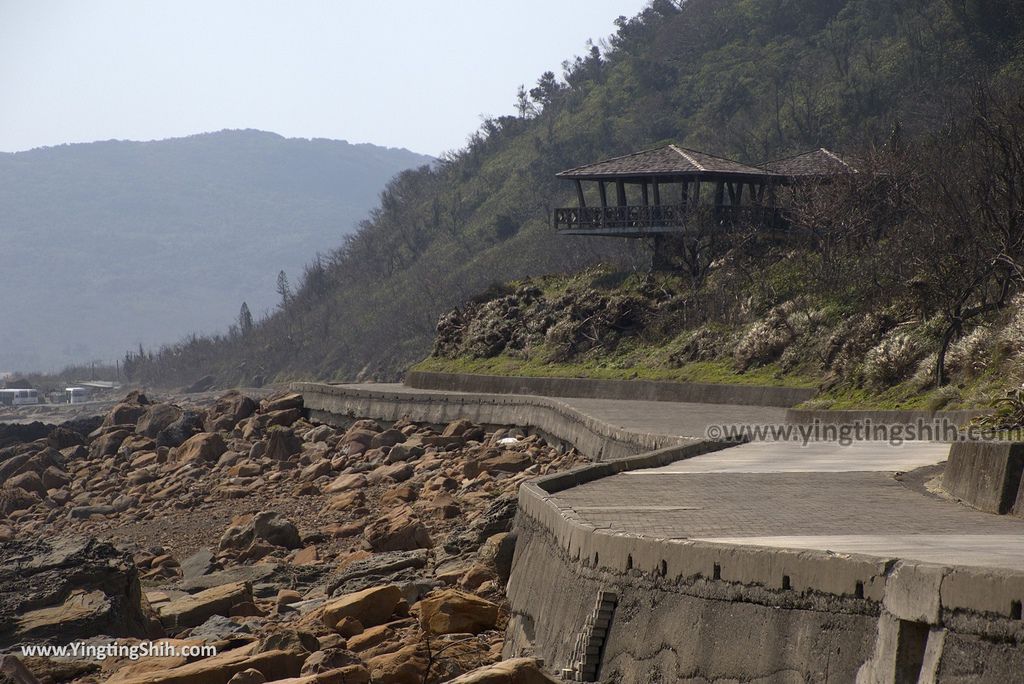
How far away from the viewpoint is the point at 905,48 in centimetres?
7712

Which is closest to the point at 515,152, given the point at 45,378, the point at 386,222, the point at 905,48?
the point at 386,222

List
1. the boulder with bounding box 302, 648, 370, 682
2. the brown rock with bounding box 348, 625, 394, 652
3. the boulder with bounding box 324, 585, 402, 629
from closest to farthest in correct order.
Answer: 1. the boulder with bounding box 302, 648, 370, 682
2. the brown rock with bounding box 348, 625, 394, 652
3. the boulder with bounding box 324, 585, 402, 629

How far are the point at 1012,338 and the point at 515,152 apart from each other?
92.8 m

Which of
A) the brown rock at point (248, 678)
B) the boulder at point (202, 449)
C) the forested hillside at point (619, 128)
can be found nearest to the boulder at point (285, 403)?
the boulder at point (202, 449)

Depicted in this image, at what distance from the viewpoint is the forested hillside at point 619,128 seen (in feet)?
238

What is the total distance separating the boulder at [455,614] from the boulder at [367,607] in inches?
24.3

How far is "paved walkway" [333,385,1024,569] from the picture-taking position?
933cm

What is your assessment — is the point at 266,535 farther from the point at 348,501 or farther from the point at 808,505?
the point at 808,505

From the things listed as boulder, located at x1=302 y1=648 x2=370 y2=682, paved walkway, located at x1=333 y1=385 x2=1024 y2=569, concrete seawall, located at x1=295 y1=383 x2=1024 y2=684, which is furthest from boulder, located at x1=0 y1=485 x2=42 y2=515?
boulder, located at x1=302 y1=648 x2=370 y2=682

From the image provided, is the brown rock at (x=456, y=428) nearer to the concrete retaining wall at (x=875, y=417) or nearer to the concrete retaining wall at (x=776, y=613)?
the concrete retaining wall at (x=875, y=417)

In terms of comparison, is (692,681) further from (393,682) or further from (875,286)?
(875,286)

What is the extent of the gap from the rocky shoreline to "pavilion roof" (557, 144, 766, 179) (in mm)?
12611

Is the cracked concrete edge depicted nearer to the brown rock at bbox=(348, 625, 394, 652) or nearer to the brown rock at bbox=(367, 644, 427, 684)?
the brown rock at bbox=(367, 644, 427, 684)

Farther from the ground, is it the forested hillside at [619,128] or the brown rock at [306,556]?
the forested hillside at [619,128]
